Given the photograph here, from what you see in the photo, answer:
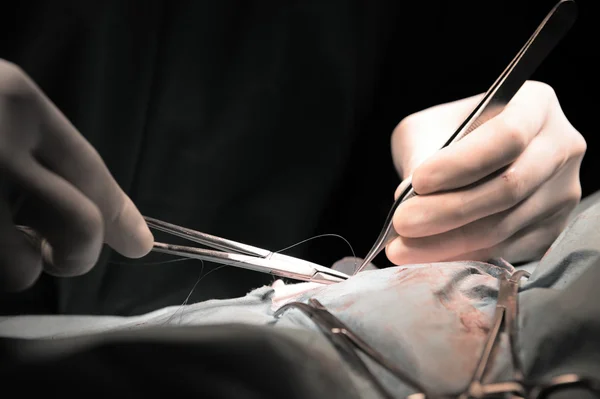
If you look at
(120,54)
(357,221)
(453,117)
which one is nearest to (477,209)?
(453,117)

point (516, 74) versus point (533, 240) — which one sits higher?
point (516, 74)

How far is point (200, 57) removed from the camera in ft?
2.52

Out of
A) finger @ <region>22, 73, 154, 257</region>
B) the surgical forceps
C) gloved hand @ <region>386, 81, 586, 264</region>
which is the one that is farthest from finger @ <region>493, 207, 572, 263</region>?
finger @ <region>22, 73, 154, 257</region>

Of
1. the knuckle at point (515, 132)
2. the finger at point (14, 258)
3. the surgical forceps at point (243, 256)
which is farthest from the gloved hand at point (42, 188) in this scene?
the knuckle at point (515, 132)

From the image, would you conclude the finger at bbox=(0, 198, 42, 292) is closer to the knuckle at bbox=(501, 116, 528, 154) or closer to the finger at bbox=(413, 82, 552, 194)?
the finger at bbox=(413, 82, 552, 194)

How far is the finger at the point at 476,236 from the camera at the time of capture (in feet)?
2.30

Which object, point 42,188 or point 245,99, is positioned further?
point 245,99

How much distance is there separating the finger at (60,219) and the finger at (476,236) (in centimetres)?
43

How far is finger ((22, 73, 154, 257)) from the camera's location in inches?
14.7

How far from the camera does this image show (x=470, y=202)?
68 cm

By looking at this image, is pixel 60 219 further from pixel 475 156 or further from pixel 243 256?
pixel 475 156

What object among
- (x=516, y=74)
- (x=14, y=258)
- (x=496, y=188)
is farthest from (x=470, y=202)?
(x=14, y=258)

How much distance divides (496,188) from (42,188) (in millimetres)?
560

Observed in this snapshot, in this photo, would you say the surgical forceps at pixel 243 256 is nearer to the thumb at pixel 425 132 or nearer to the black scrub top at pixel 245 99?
the black scrub top at pixel 245 99
